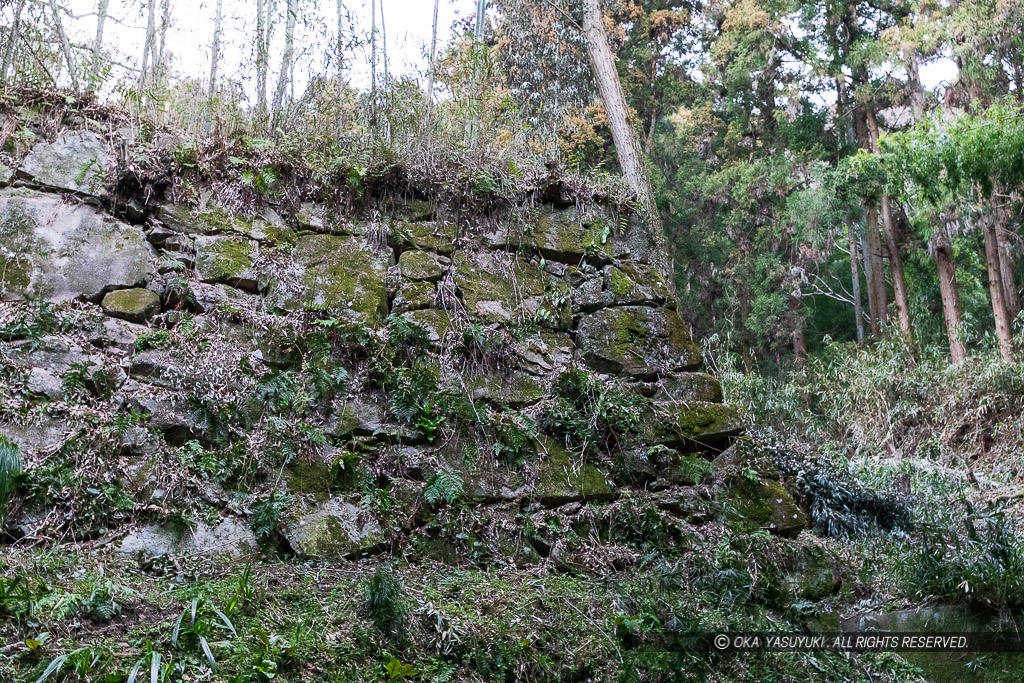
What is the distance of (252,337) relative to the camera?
504 centimetres

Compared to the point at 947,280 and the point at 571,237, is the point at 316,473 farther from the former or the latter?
the point at 947,280

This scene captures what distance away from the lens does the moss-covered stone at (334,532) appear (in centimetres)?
410

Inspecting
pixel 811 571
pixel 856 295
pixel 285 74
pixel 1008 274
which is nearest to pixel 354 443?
pixel 811 571

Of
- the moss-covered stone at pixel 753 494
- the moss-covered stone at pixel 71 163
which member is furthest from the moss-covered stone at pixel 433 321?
the moss-covered stone at pixel 71 163

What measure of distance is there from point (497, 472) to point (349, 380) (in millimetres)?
1311

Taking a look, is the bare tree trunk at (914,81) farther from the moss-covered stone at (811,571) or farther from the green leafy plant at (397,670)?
the green leafy plant at (397,670)

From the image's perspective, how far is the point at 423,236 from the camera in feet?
19.9

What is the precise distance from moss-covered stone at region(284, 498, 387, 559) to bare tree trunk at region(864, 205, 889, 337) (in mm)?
Result: 13881

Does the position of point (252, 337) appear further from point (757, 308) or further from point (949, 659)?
point (757, 308)

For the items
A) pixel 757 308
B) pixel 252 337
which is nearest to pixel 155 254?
pixel 252 337

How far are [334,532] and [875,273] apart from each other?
1546 centimetres

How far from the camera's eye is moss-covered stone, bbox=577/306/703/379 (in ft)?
19.0

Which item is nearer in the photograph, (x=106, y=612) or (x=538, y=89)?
(x=106, y=612)

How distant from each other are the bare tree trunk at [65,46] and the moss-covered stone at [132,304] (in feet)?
7.09
